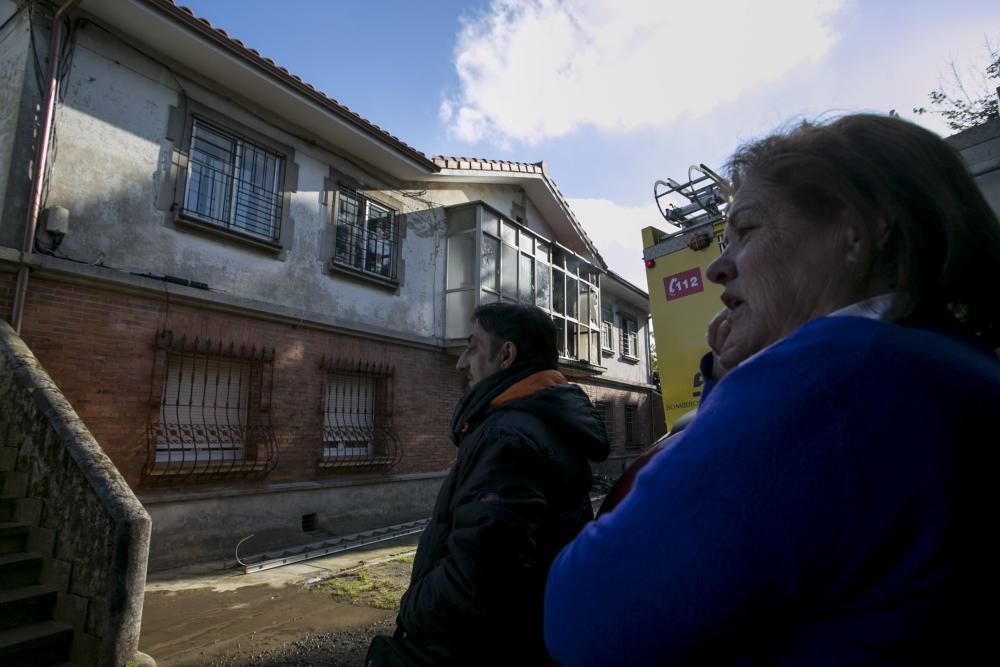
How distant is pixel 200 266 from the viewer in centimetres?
711

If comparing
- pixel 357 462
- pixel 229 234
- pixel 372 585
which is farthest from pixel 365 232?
pixel 372 585

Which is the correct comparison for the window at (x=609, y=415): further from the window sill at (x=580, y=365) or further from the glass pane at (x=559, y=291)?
the glass pane at (x=559, y=291)

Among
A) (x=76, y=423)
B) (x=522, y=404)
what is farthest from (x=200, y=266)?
(x=522, y=404)

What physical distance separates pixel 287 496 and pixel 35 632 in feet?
13.5

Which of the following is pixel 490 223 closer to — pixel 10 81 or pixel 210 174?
pixel 210 174

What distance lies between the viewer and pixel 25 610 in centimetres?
368

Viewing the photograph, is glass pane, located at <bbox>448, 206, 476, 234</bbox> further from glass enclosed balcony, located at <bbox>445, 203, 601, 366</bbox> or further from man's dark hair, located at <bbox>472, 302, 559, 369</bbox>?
man's dark hair, located at <bbox>472, 302, 559, 369</bbox>

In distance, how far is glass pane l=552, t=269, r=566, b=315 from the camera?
1368 centimetres

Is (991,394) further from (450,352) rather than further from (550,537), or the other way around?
(450,352)

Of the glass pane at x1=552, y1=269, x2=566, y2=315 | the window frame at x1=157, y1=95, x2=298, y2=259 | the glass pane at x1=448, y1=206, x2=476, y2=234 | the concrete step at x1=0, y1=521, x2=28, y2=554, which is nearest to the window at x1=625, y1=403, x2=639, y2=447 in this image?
the glass pane at x1=552, y1=269, x2=566, y2=315

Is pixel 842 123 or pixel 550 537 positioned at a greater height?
pixel 842 123

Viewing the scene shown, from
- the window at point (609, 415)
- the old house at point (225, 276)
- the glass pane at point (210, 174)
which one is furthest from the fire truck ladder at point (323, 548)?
the window at point (609, 415)

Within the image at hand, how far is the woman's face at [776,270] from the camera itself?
0.78 meters

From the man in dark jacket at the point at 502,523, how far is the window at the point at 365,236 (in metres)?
7.79
